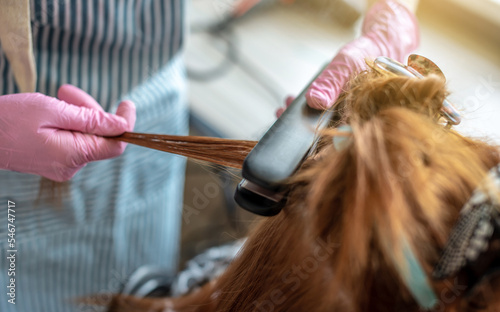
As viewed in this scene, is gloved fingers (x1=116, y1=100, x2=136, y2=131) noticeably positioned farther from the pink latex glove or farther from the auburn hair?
the auburn hair

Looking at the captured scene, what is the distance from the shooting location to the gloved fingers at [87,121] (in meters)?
0.56

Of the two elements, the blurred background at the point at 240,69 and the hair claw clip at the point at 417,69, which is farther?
the blurred background at the point at 240,69

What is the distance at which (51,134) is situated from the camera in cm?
55

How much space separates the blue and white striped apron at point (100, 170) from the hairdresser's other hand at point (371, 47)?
0.31 metres

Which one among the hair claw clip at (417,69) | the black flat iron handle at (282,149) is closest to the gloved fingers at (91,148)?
the black flat iron handle at (282,149)

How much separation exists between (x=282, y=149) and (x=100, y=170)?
46 cm

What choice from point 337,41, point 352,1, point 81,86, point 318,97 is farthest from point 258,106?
point 318,97

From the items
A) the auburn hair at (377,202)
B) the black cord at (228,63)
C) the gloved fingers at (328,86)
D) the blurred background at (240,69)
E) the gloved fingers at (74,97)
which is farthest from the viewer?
the black cord at (228,63)

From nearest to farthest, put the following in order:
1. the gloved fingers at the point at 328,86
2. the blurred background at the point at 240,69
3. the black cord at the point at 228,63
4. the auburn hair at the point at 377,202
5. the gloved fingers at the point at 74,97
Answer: the auburn hair at the point at 377,202 < the gloved fingers at the point at 328,86 < the gloved fingers at the point at 74,97 < the blurred background at the point at 240,69 < the black cord at the point at 228,63

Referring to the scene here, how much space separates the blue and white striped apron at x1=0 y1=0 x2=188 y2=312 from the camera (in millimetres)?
661

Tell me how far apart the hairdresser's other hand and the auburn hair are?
11 centimetres

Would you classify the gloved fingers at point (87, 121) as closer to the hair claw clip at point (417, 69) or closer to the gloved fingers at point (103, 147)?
the gloved fingers at point (103, 147)

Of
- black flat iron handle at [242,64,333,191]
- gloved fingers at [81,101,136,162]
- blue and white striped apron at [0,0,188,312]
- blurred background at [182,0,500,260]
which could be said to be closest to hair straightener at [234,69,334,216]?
black flat iron handle at [242,64,333,191]

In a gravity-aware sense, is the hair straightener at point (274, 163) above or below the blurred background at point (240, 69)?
above
